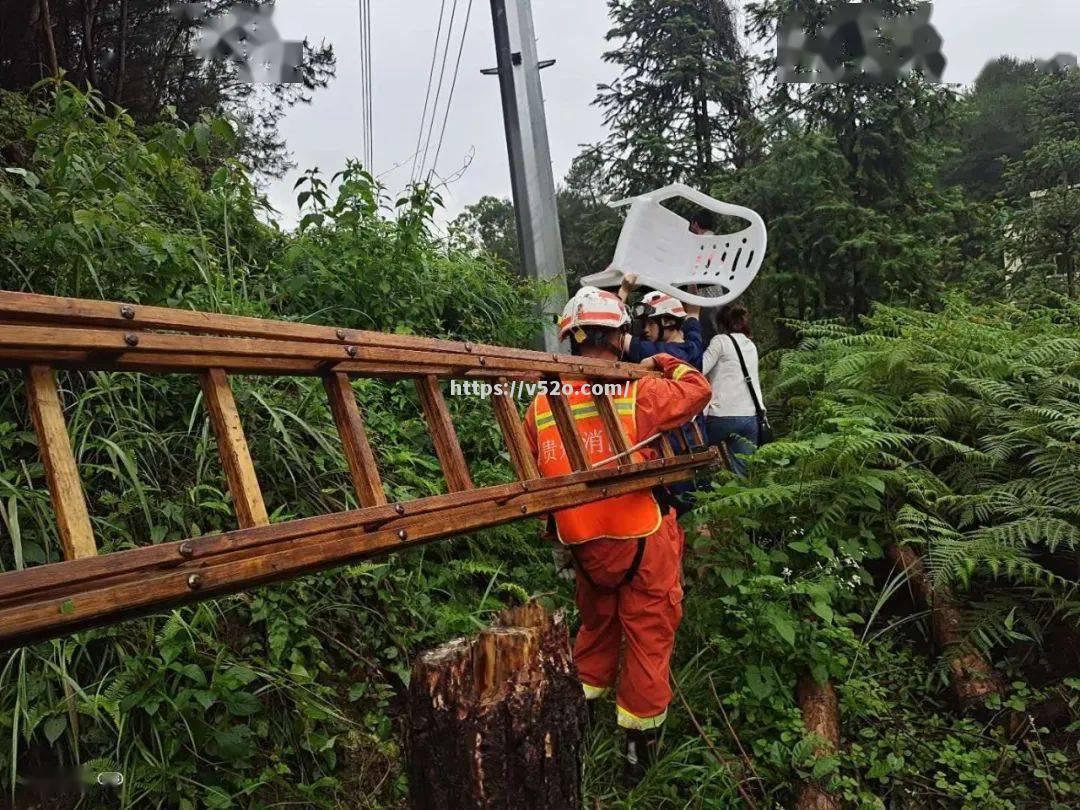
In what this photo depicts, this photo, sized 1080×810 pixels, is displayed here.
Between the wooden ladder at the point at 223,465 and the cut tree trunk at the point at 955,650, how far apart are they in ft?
8.14

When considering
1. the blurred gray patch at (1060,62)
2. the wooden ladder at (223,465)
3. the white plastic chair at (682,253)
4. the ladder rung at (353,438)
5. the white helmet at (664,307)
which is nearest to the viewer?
the wooden ladder at (223,465)

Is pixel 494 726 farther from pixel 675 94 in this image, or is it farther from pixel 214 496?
pixel 675 94

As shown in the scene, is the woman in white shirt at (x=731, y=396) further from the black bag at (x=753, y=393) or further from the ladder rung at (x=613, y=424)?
the ladder rung at (x=613, y=424)

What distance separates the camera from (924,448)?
191 inches

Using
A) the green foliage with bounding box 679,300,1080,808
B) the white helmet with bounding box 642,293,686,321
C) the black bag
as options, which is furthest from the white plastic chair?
the green foliage with bounding box 679,300,1080,808

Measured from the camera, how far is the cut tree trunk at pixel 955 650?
344cm

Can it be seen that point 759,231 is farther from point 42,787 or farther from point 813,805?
→ point 42,787

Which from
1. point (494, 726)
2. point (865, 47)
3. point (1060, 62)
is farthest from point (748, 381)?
point (1060, 62)

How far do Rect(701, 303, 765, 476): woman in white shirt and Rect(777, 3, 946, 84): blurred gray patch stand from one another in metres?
4.68

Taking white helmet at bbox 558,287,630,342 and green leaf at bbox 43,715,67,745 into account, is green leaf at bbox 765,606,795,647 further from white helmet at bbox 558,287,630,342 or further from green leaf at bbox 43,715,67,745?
green leaf at bbox 43,715,67,745

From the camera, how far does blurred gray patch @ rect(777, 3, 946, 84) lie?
26.1ft

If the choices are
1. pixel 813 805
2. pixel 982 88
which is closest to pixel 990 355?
pixel 813 805

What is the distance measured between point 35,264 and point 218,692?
2.36 metres

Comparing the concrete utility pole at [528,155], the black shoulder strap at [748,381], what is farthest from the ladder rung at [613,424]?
the concrete utility pole at [528,155]
